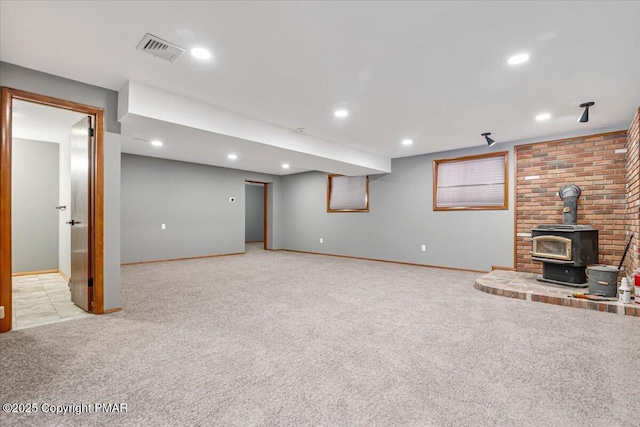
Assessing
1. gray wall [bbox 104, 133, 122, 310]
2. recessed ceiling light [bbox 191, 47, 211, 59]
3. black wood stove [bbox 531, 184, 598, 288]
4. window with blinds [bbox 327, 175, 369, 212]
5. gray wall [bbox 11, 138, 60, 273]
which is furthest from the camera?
window with blinds [bbox 327, 175, 369, 212]

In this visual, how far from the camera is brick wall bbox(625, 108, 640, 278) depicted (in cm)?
354

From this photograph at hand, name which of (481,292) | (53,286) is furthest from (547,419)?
(53,286)

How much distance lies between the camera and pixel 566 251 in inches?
159

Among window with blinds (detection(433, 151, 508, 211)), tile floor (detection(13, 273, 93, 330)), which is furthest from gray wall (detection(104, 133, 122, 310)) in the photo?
window with blinds (detection(433, 151, 508, 211))

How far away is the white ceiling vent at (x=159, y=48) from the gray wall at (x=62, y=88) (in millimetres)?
1139

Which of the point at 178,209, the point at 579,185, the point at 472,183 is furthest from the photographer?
the point at 178,209

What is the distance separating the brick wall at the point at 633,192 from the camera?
3535mm

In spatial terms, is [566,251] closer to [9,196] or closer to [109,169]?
[109,169]

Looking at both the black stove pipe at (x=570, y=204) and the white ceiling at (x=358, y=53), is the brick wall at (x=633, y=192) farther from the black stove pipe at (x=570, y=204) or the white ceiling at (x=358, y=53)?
the black stove pipe at (x=570, y=204)

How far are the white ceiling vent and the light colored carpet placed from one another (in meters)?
2.39

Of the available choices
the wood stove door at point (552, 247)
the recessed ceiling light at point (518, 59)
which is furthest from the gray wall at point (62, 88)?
the wood stove door at point (552, 247)

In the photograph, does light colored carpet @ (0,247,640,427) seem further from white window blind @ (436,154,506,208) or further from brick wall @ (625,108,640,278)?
white window blind @ (436,154,506,208)

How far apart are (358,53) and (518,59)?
1372mm

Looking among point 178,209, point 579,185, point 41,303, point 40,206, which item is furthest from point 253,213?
point 579,185
